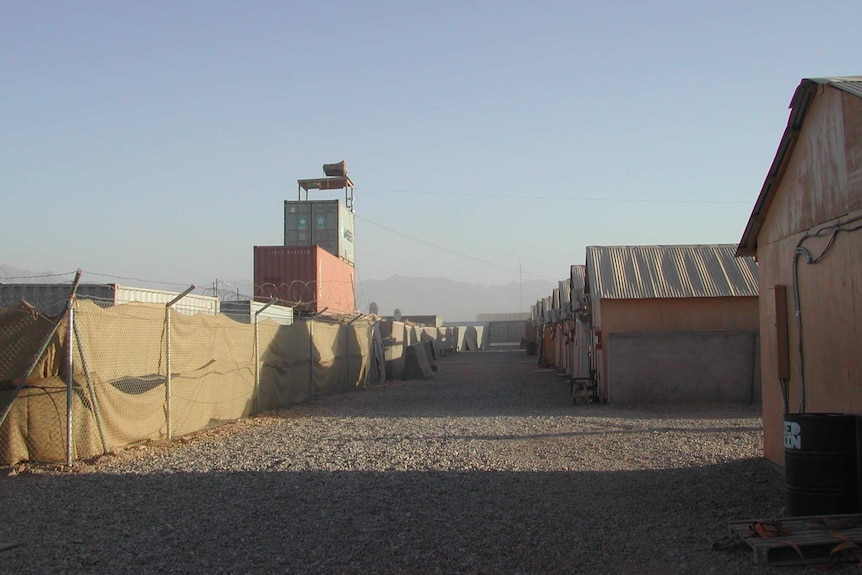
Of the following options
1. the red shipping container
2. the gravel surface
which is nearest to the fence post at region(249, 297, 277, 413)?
the gravel surface

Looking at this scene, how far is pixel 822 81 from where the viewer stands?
7.45 m

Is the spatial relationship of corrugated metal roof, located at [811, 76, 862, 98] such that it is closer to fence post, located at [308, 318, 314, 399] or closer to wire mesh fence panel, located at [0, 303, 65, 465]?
wire mesh fence panel, located at [0, 303, 65, 465]

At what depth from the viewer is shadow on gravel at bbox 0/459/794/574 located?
19.6 feet

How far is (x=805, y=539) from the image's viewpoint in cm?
576

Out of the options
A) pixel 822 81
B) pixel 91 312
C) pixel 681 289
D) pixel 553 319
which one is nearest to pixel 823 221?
pixel 822 81

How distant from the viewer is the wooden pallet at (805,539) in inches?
221

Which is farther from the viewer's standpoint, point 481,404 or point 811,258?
point 481,404

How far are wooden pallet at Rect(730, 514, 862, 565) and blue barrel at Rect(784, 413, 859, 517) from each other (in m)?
0.31

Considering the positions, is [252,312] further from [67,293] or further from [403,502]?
[403,502]

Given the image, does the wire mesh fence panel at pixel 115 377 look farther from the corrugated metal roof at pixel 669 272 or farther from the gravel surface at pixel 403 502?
the corrugated metal roof at pixel 669 272

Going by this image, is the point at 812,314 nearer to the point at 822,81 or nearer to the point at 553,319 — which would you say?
the point at 822,81

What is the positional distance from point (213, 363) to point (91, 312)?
4.19m

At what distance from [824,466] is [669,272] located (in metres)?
14.2

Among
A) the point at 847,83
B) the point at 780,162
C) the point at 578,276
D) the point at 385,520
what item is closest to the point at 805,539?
the point at 385,520
